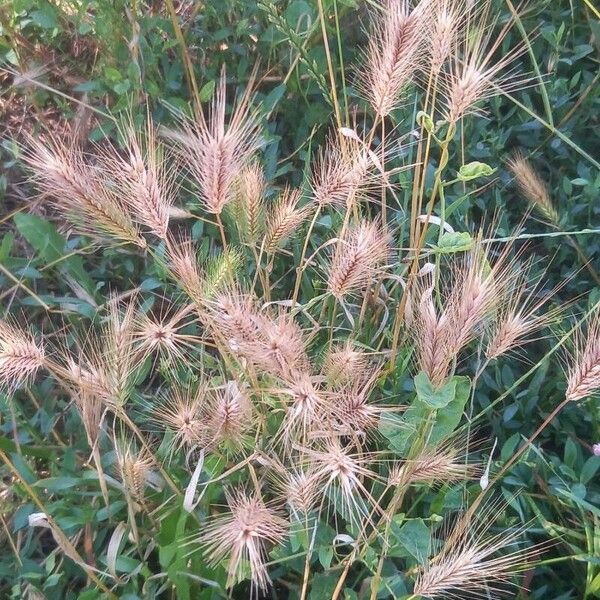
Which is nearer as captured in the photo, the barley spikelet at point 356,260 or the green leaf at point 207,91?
the barley spikelet at point 356,260

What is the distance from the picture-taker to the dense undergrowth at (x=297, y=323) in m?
0.97

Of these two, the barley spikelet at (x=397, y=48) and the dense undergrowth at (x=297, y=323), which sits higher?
the barley spikelet at (x=397, y=48)

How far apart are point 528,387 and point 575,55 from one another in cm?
68

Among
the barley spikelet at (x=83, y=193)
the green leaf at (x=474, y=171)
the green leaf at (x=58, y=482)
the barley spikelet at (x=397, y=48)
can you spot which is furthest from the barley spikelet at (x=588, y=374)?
the green leaf at (x=58, y=482)

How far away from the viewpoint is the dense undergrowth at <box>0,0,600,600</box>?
0.97 meters

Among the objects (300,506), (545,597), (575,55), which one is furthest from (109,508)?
(575,55)

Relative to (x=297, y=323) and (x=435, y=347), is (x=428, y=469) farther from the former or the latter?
(x=297, y=323)

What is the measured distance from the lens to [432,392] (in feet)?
3.13

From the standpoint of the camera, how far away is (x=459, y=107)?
93cm

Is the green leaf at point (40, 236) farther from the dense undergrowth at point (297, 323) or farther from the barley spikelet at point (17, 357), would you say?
the barley spikelet at point (17, 357)

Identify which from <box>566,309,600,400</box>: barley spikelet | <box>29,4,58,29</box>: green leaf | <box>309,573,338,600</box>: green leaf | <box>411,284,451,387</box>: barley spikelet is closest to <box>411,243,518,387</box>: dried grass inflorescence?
<box>411,284,451,387</box>: barley spikelet

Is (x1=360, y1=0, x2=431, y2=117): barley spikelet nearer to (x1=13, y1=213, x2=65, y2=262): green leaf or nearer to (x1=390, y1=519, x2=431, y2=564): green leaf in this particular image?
(x1=390, y1=519, x2=431, y2=564): green leaf

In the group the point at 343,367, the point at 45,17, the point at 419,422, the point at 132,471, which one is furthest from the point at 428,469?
the point at 45,17

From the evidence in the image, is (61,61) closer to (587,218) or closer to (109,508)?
(109,508)
